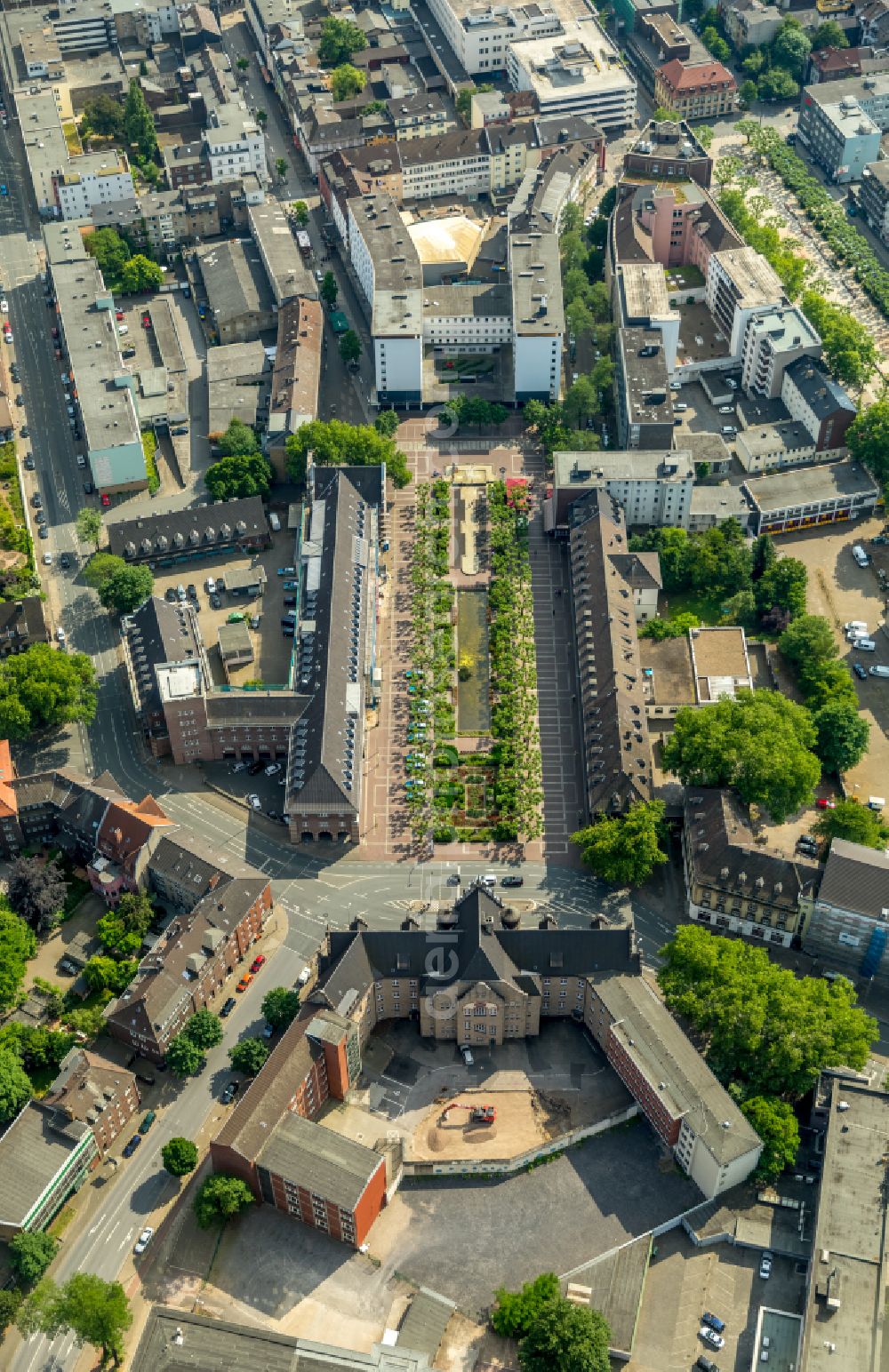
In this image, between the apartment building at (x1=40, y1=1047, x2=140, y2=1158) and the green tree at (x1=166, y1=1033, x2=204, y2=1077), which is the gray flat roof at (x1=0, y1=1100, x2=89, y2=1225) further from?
the green tree at (x1=166, y1=1033, x2=204, y2=1077)

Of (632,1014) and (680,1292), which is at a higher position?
(632,1014)

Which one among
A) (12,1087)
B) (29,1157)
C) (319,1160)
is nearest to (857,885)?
(319,1160)

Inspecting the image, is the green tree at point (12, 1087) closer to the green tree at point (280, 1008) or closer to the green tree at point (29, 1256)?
the green tree at point (29, 1256)

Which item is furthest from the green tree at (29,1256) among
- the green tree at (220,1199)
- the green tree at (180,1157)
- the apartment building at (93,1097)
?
the green tree at (220,1199)

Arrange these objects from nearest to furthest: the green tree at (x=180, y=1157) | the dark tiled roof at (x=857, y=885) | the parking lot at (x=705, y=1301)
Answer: the parking lot at (x=705, y=1301), the green tree at (x=180, y=1157), the dark tiled roof at (x=857, y=885)

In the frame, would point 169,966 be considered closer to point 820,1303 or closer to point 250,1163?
point 250,1163

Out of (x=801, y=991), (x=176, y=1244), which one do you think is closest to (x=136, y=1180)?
(x=176, y=1244)
